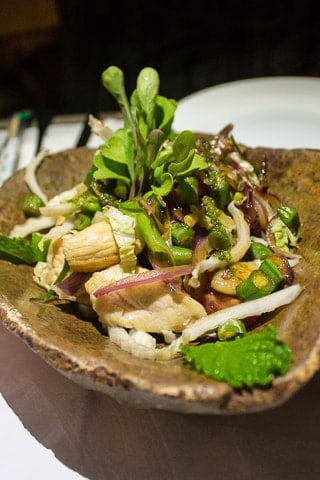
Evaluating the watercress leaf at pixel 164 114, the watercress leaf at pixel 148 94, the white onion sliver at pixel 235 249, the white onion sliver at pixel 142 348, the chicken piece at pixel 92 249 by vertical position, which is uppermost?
the watercress leaf at pixel 148 94

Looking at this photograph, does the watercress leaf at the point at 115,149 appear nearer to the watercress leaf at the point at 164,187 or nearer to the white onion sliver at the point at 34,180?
the watercress leaf at the point at 164,187

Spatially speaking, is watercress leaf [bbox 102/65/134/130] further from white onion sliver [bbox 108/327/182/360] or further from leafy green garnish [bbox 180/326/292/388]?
leafy green garnish [bbox 180/326/292/388]

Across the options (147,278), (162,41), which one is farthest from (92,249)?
(162,41)

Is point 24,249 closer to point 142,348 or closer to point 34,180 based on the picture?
point 34,180

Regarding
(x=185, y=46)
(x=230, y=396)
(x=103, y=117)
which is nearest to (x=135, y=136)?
(x=230, y=396)

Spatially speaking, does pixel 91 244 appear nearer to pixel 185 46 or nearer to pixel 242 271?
pixel 242 271

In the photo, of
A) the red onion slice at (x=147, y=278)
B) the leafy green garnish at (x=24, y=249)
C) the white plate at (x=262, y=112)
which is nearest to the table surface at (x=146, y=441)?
the red onion slice at (x=147, y=278)

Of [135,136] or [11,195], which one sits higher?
[135,136]

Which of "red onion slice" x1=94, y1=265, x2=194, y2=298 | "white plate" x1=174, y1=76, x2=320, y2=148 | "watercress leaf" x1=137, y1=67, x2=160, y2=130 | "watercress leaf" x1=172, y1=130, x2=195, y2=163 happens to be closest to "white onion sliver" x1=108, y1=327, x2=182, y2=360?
"red onion slice" x1=94, y1=265, x2=194, y2=298
